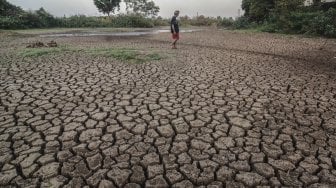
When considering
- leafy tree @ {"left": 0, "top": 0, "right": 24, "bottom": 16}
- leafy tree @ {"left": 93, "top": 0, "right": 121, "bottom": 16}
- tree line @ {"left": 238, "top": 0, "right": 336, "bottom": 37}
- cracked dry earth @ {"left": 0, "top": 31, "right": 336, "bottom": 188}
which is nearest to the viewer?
cracked dry earth @ {"left": 0, "top": 31, "right": 336, "bottom": 188}

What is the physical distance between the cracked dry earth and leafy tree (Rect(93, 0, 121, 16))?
1241 inches

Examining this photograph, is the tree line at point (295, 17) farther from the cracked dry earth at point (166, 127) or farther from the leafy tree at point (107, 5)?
the leafy tree at point (107, 5)

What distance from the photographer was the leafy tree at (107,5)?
3600cm

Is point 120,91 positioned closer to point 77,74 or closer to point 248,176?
point 77,74

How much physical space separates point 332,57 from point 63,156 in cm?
911

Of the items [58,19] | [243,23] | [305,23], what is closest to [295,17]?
[305,23]

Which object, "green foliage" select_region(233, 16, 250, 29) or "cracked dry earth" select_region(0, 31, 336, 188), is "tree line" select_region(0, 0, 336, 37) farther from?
"cracked dry earth" select_region(0, 31, 336, 188)

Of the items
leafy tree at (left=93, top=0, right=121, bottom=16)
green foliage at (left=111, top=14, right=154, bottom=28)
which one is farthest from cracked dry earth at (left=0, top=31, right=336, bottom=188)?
leafy tree at (left=93, top=0, right=121, bottom=16)

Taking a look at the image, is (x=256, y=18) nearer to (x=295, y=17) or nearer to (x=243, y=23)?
(x=243, y=23)

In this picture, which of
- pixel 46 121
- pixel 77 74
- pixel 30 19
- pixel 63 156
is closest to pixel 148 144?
pixel 63 156

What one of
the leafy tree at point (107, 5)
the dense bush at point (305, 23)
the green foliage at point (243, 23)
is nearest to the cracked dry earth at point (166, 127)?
the dense bush at point (305, 23)

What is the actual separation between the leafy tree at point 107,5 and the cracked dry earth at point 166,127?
31532mm

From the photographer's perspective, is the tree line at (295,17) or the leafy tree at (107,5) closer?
the tree line at (295,17)

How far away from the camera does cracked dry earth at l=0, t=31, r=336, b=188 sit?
280 cm
